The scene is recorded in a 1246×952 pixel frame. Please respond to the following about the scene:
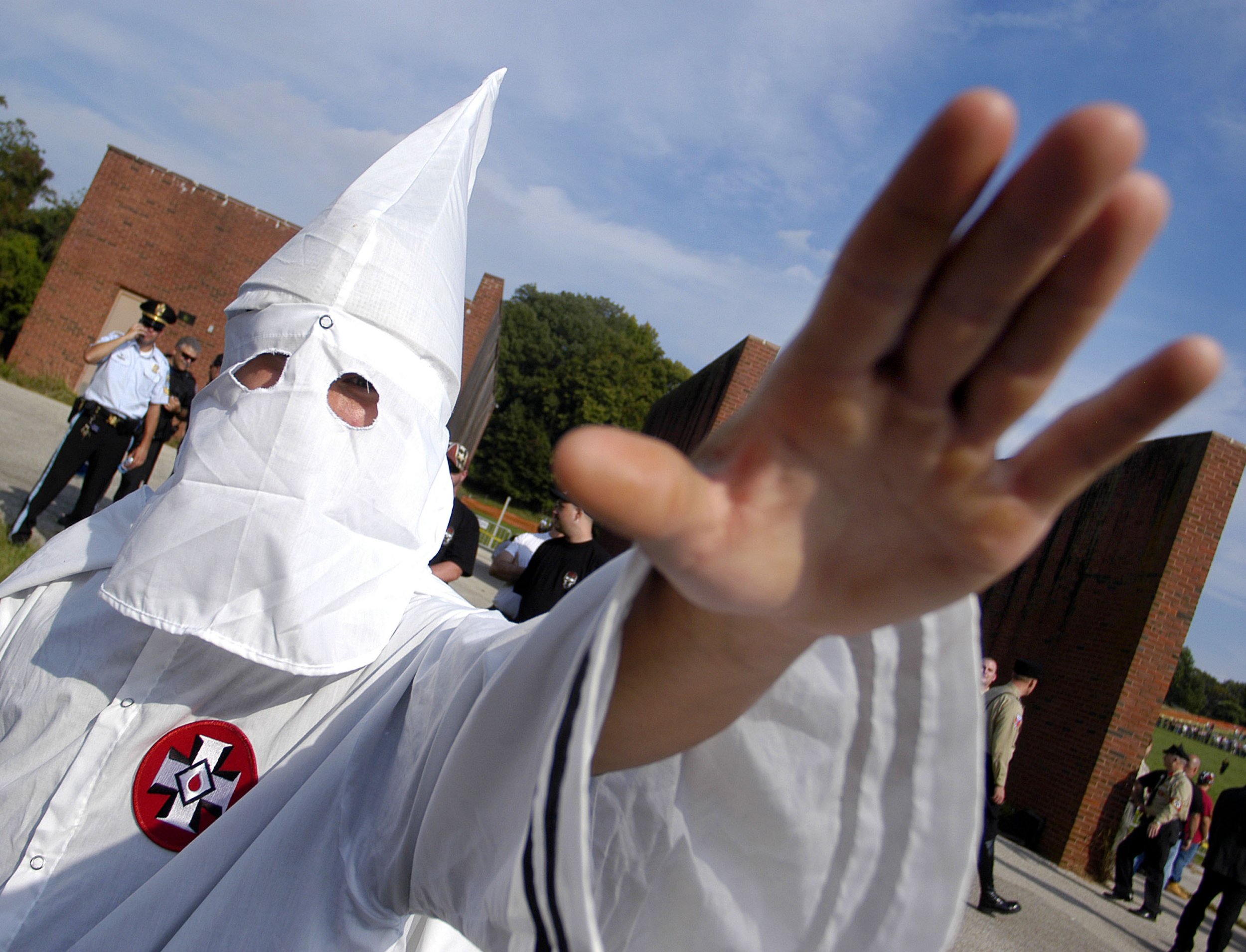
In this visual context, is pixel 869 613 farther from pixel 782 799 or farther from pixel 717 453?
pixel 782 799

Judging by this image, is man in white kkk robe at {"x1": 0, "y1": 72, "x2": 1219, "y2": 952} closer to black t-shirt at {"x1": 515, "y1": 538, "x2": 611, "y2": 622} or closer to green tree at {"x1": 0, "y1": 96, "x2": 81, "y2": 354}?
black t-shirt at {"x1": 515, "y1": 538, "x2": 611, "y2": 622}

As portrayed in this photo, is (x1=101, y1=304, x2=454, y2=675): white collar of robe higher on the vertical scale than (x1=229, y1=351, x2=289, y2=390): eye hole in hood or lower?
lower

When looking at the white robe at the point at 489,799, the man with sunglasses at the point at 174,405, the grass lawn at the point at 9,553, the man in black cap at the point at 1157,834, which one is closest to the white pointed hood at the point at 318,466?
the white robe at the point at 489,799

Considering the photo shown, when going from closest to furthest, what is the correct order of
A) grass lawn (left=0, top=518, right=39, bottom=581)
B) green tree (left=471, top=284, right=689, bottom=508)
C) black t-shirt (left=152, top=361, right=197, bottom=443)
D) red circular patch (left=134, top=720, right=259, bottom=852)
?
red circular patch (left=134, top=720, right=259, bottom=852) < grass lawn (left=0, top=518, right=39, bottom=581) < black t-shirt (left=152, top=361, right=197, bottom=443) < green tree (left=471, top=284, right=689, bottom=508)

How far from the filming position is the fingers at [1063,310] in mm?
531

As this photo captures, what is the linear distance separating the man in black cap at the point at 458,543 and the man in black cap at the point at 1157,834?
26.8 ft

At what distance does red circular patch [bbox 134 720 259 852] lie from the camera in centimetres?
153

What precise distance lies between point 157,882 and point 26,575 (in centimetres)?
84

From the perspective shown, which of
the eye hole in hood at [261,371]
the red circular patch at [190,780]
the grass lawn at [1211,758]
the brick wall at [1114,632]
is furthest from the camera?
the grass lawn at [1211,758]

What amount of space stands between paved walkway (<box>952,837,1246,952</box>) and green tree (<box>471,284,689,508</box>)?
108 ft

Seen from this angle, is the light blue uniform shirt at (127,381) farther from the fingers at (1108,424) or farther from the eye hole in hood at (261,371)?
the fingers at (1108,424)

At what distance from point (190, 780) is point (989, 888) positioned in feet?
22.2

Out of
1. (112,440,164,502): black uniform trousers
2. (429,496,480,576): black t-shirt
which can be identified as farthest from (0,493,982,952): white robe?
(112,440,164,502): black uniform trousers

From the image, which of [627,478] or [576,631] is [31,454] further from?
[627,478]
